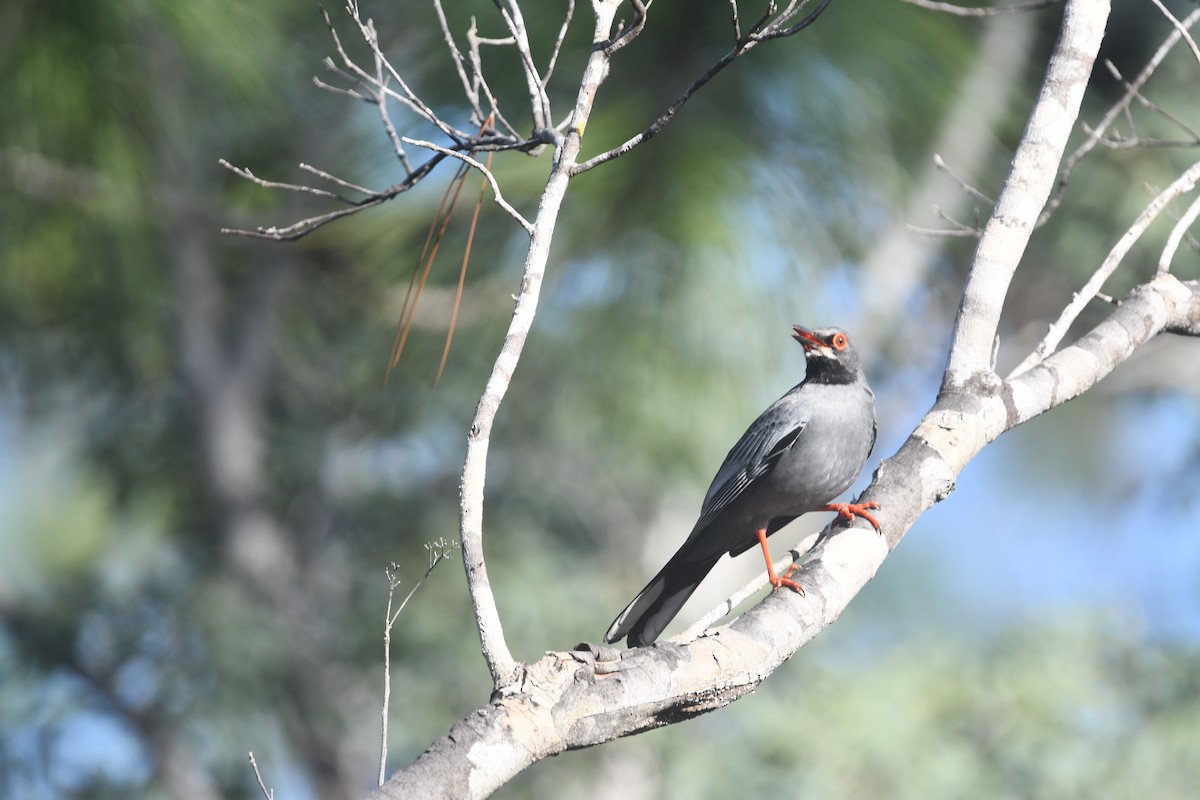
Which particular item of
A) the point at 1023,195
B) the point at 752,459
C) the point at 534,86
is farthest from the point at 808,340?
the point at 534,86

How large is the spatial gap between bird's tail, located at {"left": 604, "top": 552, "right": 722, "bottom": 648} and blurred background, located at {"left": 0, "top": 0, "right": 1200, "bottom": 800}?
305cm

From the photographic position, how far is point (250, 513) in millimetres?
10570

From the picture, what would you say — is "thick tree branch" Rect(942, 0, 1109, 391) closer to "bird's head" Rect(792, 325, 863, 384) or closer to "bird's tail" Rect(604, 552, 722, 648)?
"bird's tail" Rect(604, 552, 722, 648)

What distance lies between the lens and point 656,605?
408 centimetres

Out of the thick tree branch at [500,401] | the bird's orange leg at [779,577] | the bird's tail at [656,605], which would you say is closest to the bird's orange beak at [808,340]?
the bird's orange leg at [779,577]

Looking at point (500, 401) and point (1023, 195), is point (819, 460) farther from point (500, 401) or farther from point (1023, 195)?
point (500, 401)

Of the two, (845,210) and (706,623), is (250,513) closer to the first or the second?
(845,210)

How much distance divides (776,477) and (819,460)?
17 centimetres

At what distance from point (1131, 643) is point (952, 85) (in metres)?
5.22

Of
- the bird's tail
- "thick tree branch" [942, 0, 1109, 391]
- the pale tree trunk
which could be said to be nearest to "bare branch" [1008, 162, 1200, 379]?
the pale tree trunk

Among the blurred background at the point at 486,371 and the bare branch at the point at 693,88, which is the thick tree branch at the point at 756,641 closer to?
the bare branch at the point at 693,88

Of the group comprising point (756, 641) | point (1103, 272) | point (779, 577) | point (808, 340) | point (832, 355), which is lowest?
point (756, 641)

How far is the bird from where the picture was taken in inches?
167

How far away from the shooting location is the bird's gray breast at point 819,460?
Result: 430 centimetres
